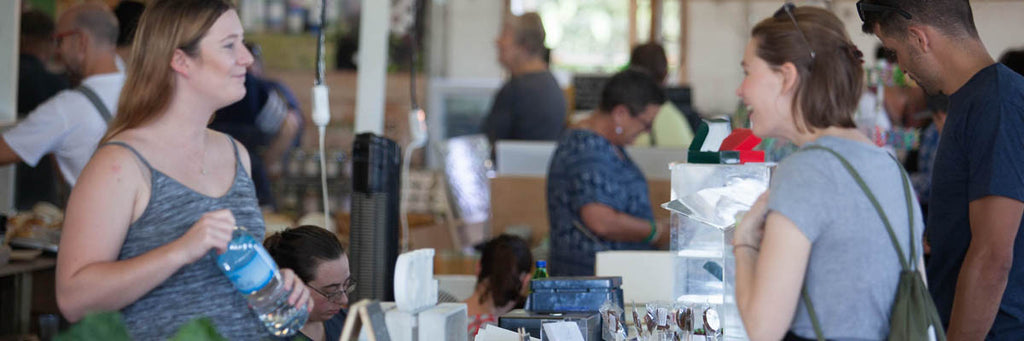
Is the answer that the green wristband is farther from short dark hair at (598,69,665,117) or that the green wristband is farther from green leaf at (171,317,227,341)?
green leaf at (171,317,227,341)

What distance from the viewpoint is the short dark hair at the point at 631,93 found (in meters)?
3.85

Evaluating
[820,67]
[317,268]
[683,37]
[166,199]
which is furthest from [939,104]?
[683,37]

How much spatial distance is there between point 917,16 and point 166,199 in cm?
161

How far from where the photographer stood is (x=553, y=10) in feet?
30.5

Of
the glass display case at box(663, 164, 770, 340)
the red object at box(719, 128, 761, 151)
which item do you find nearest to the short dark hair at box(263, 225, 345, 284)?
the glass display case at box(663, 164, 770, 340)

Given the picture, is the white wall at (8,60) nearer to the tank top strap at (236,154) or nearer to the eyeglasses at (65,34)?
the eyeglasses at (65,34)

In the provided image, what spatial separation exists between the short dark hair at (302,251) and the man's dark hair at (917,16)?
4.41 feet

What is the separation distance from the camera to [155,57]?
202cm

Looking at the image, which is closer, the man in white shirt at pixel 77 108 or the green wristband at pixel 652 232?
the man in white shirt at pixel 77 108

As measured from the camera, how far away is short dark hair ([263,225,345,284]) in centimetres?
260

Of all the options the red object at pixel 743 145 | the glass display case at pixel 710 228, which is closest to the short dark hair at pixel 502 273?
the glass display case at pixel 710 228

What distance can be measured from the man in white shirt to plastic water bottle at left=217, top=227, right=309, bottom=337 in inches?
79.4

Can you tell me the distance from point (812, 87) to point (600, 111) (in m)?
2.20

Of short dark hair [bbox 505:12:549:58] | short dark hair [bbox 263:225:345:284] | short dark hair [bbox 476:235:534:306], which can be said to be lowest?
short dark hair [bbox 476:235:534:306]
